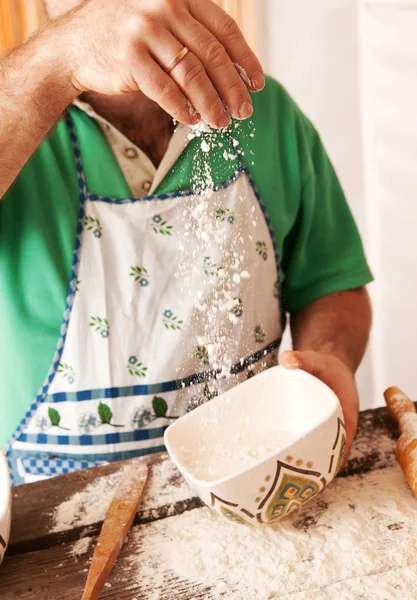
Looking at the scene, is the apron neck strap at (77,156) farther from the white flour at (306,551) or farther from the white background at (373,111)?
the white background at (373,111)

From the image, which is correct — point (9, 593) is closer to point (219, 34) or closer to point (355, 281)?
point (219, 34)

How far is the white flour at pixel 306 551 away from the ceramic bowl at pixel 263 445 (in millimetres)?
29

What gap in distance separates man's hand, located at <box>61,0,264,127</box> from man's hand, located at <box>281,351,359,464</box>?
0.29m

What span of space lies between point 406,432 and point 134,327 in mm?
387

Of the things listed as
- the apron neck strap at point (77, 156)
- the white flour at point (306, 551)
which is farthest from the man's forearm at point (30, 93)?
the white flour at point (306, 551)

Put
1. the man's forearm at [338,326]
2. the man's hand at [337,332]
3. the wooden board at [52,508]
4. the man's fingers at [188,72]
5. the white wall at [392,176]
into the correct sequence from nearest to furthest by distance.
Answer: the man's fingers at [188,72] < the wooden board at [52,508] < the man's hand at [337,332] < the man's forearm at [338,326] < the white wall at [392,176]

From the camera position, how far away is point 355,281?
100 cm

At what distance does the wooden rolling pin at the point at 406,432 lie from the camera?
2.16 ft

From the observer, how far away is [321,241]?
1019 millimetres

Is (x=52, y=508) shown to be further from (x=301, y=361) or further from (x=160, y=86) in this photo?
(x=160, y=86)

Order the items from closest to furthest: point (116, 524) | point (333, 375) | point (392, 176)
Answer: point (116, 524) < point (333, 375) < point (392, 176)

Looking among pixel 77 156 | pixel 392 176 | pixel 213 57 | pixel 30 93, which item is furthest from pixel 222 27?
pixel 392 176

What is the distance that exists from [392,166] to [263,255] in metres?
1.01

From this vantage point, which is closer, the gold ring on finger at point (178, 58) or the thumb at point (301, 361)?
the gold ring on finger at point (178, 58)
